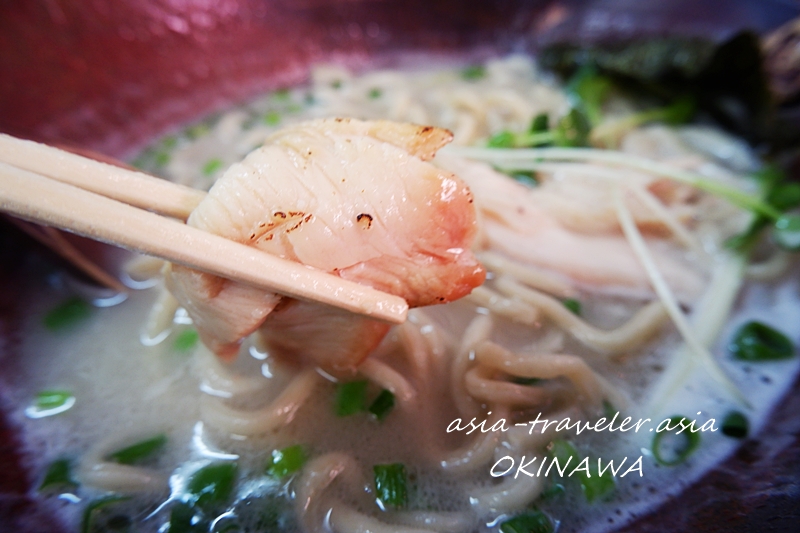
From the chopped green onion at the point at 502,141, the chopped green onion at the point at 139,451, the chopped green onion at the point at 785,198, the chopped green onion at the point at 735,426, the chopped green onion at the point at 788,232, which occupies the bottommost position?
the chopped green onion at the point at 139,451

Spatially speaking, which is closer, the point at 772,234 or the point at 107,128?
the point at 772,234

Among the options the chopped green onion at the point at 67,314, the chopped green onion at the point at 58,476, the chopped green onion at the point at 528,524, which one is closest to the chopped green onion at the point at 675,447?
the chopped green onion at the point at 528,524

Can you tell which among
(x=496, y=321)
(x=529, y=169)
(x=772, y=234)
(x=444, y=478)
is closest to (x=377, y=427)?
(x=444, y=478)

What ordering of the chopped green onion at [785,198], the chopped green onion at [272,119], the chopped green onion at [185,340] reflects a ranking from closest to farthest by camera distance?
the chopped green onion at [185,340]
the chopped green onion at [785,198]
the chopped green onion at [272,119]

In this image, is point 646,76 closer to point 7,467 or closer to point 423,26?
point 423,26

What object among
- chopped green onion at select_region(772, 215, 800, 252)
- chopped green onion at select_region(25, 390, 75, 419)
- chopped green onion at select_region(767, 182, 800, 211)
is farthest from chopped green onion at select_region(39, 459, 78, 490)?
chopped green onion at select_region(767, 182, 800, 211)

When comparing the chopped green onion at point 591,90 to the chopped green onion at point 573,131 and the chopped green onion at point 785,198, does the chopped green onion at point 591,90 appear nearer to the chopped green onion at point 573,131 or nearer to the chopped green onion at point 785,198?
the chopped green onion at point 573,131

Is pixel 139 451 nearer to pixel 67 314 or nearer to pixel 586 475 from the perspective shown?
pixel 67 314
